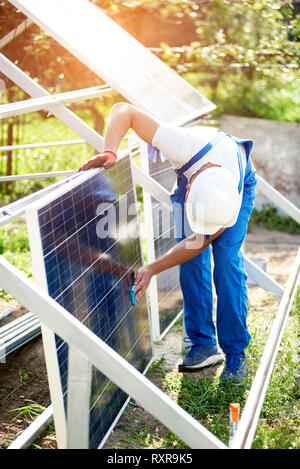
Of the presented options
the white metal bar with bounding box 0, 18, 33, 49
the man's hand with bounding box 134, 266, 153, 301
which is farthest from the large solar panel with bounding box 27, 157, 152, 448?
the white metal bar with bounding box 0, 18, 33, 49

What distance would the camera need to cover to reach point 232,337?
10.4 ft

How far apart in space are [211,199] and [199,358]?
114 cm

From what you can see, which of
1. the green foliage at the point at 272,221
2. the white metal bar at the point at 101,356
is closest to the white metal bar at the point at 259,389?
the white metal bar at the point at 101,356

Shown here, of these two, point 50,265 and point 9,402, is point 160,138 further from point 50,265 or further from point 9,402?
point 9,402

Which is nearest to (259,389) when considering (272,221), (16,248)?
(16,248)

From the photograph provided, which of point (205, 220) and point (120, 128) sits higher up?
point (120, 128)

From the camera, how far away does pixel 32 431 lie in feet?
8.48

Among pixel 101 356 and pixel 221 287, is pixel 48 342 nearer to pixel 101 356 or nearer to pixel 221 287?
pixel 101 356

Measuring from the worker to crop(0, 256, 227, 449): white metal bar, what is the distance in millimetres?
866

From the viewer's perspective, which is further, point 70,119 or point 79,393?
point 70,119

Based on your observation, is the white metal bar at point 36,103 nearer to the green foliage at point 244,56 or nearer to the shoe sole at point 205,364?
the shoe sole at point 205,364

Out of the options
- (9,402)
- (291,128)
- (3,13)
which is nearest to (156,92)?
(3,13)

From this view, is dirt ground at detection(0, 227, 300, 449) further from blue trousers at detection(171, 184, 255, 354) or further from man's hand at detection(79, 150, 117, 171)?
man's hand at detection(79, 150, 117, 171)
